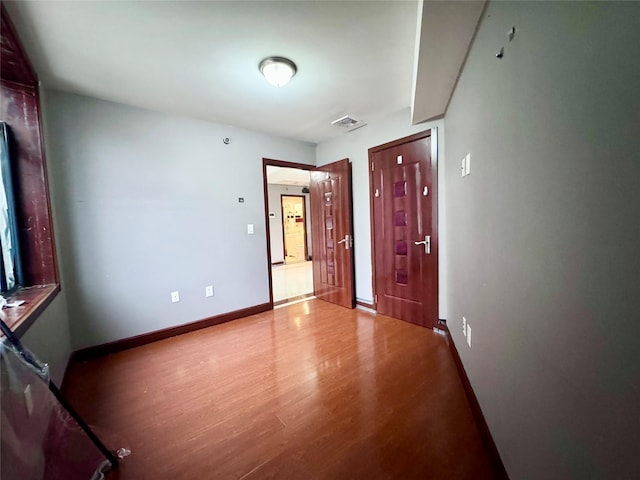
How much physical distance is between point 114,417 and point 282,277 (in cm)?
391

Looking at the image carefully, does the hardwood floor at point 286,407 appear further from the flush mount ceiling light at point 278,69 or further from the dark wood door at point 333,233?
the flush mount ceiling light at point 278,69

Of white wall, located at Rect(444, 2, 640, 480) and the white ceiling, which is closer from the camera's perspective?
white wall, located at Rect(444, 2, 640, 480)

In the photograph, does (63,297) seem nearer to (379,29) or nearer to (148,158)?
(148,158)

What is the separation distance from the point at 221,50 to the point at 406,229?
2284 mm

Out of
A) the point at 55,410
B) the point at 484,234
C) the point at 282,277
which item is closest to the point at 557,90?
the point at 484,234

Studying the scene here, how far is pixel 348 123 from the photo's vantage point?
2.97 metres

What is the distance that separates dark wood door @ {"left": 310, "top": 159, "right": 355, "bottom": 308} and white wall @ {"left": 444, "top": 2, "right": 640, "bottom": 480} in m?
2.12

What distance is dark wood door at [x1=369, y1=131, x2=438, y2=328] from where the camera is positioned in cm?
257

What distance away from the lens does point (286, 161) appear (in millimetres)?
3500

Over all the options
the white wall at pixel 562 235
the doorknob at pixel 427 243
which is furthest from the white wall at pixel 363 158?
the white wall at pixel 562 235

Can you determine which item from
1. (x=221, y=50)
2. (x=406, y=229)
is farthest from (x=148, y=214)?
(x=406, y=229)

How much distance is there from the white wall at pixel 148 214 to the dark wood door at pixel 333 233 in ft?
3.00

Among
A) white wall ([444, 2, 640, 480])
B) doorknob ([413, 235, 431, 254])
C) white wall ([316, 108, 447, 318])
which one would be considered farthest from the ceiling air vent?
white wall ([444, 2, 640, 480])

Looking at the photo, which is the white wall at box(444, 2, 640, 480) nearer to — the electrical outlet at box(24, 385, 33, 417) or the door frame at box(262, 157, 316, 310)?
the electrical outlet at box(24, 385, 33, 417)
